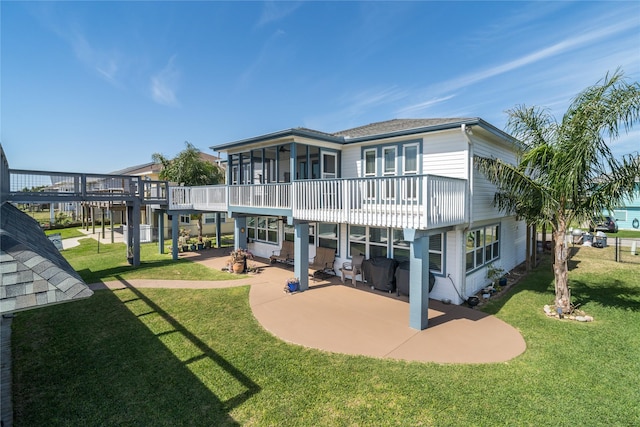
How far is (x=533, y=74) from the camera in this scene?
1184cm

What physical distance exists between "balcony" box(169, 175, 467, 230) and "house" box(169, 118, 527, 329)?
3cm

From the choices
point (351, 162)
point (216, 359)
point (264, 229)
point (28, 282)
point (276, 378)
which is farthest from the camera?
point (264, 229)

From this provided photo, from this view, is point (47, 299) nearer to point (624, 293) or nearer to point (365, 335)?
point (365, 335)

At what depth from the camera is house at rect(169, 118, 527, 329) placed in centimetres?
733

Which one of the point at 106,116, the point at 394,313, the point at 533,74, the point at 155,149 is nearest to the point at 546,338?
the point at 394,313

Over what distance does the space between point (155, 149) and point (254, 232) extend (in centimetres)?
1115

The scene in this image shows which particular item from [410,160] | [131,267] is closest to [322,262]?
[410,160]

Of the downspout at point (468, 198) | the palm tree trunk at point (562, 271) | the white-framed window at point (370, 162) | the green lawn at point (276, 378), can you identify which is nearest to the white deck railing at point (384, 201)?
the downspout at point (468, 198)

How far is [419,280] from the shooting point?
7223mm

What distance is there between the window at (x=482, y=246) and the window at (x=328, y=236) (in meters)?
4.89

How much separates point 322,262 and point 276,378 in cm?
715

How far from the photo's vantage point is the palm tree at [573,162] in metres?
7.51

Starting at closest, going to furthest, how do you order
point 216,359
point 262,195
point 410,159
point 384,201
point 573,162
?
1. point 216,359
2. point 573,162
3. point 384,201
4. point 410,159
5. point 262,195

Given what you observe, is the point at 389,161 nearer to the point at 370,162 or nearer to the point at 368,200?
the point at 370,162
